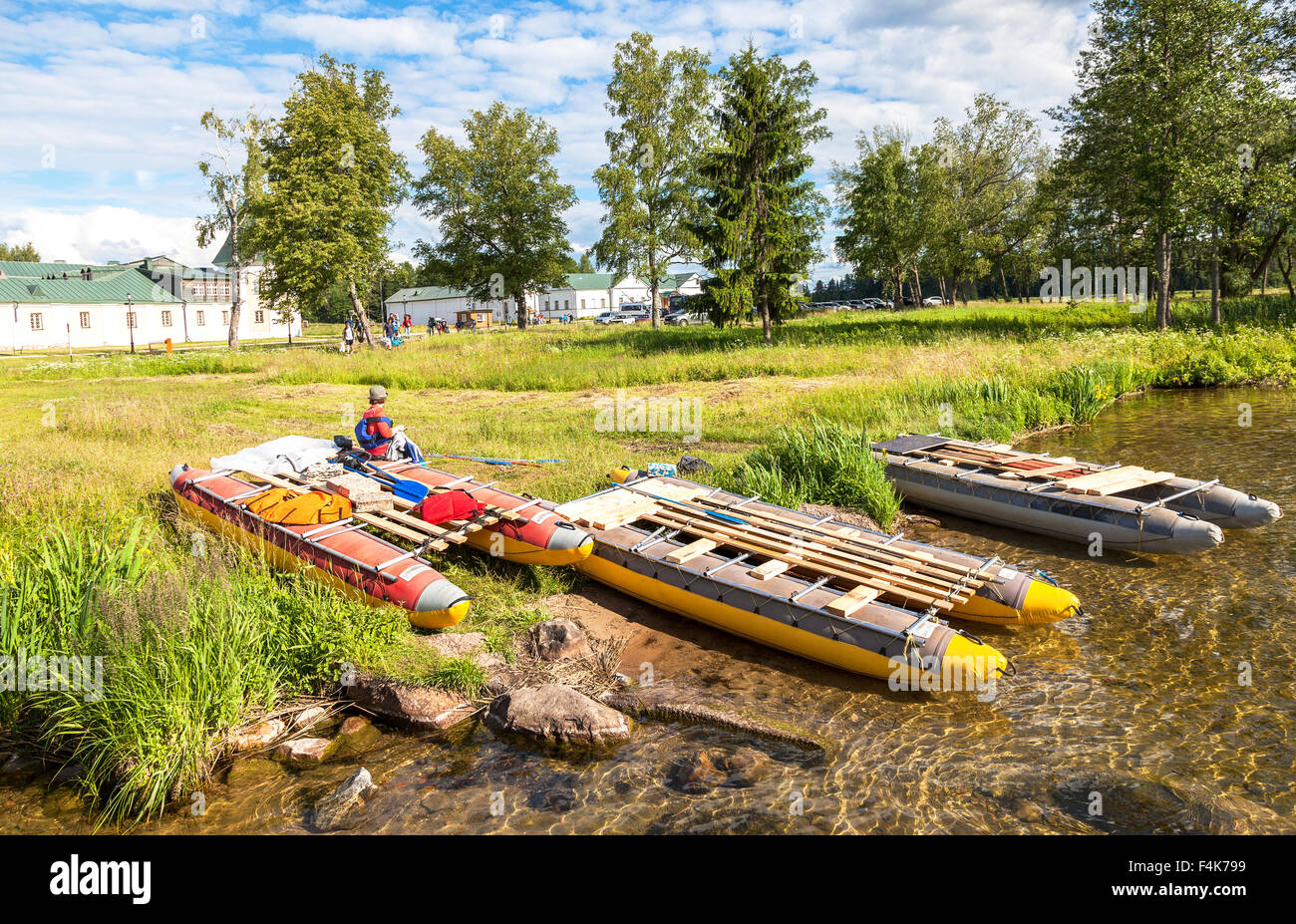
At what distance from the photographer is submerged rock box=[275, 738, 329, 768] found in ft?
18.6

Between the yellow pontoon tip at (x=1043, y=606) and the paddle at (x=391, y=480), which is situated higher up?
the paddle at (x=391, y=480)

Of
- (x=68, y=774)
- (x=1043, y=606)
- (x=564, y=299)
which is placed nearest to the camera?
(x=68, y=774)

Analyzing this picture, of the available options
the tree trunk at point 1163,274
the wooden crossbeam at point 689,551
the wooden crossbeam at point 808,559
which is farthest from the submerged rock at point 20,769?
the tree trunk at point 1163,274

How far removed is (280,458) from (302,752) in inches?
242

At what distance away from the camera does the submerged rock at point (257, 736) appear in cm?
569

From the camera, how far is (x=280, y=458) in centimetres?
1071

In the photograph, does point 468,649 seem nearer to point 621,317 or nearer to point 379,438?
point 379,438

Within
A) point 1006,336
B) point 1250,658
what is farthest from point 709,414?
point 1006,336

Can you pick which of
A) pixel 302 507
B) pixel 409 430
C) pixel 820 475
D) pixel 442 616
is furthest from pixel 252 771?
pixel 409 430

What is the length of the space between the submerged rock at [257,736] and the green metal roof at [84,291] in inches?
2338

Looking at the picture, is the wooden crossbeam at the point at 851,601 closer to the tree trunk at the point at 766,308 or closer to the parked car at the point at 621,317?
the tree trunk at the point at 766,308

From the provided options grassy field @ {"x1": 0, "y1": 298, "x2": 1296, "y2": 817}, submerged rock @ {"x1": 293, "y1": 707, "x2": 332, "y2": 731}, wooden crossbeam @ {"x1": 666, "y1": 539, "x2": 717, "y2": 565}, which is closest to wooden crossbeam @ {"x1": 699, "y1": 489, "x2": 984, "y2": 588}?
wooden crossbeam @ {"x1": 666, "y1": 539, "x2": 717, "y2": 565}

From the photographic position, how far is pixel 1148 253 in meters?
29.4

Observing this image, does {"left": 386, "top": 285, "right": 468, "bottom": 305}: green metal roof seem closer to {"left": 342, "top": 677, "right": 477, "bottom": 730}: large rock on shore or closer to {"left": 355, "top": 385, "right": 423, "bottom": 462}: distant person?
{"left": 355, "top": 385, "right": 423, "bottom": 462}: distant person
